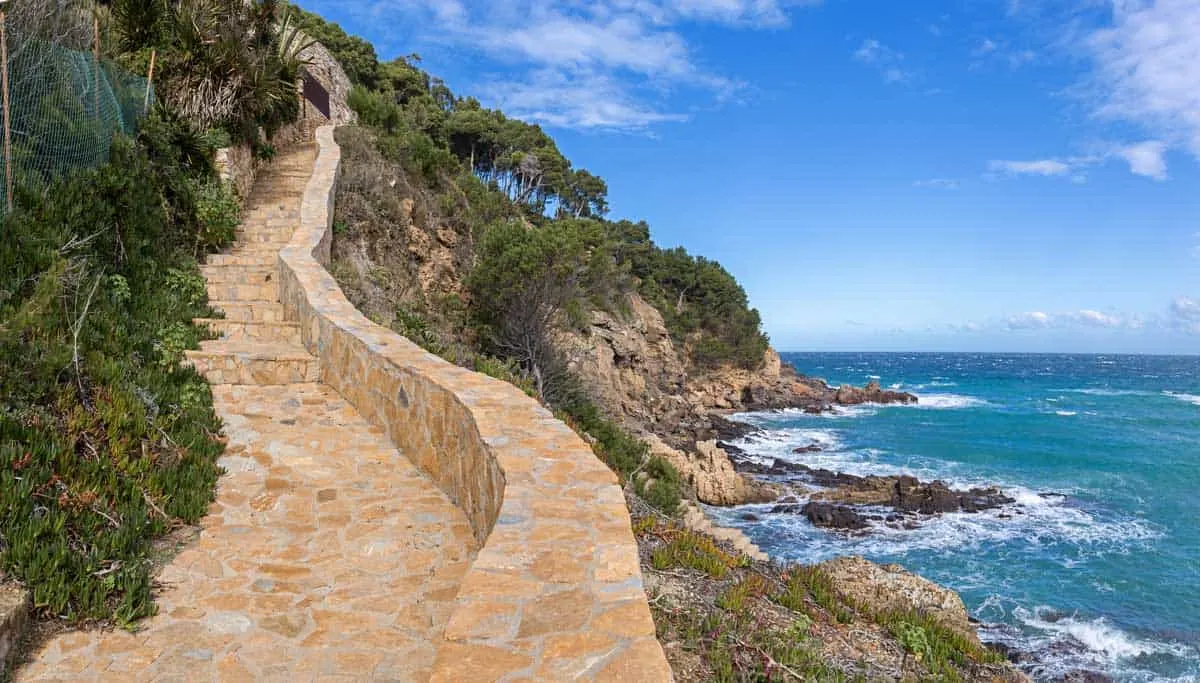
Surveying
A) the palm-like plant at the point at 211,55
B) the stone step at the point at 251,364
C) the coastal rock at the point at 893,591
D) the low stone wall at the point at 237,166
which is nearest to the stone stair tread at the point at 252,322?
the stone step at the point at 251,364

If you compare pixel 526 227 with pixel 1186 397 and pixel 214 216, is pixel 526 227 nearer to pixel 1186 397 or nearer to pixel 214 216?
pixel 214 216

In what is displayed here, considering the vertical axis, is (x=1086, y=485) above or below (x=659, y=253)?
below

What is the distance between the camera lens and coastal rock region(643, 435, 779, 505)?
20.5m

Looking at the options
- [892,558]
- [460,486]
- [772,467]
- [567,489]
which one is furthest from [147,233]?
[772,467]

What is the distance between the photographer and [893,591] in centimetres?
666

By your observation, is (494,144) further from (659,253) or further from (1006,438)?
(1006,438)

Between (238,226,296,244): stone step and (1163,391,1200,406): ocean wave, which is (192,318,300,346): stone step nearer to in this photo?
(238,226,296,244): stone step

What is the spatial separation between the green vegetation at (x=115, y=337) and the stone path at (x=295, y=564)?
23cm

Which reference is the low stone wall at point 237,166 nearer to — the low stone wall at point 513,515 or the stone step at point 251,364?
the stone step at point 251,364

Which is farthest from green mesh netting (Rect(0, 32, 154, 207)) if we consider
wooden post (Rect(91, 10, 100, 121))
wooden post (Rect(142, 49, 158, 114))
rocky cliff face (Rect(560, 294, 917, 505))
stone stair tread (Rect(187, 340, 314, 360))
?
rocky cliff face (Rect(560, 294, 917, 505))

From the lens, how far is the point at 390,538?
153 inches

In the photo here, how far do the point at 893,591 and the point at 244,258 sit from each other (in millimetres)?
9156

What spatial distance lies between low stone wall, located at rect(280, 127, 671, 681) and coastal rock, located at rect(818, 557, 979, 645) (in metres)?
3.39

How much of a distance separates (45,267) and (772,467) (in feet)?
78.4
